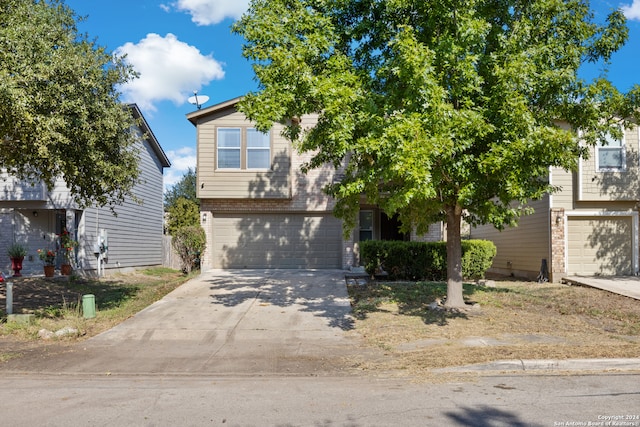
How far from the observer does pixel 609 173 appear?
16047mm

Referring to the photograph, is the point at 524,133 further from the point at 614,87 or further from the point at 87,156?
the point at 87,156

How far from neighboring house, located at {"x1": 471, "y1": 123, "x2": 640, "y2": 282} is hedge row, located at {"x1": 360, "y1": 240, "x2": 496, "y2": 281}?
2.41 m

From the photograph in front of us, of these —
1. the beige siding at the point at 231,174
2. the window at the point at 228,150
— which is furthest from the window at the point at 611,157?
the window at the point at 228,150

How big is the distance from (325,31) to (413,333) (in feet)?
18.9

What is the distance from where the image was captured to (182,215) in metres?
30.0

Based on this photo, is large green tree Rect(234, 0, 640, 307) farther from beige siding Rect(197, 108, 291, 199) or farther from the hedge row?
Result: beige siding Rect(197, 108, 291, 199)

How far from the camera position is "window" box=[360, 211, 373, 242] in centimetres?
1864

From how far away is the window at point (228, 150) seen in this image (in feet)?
56.9

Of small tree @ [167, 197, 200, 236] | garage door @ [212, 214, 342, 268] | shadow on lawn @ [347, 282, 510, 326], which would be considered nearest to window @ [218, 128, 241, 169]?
garage door @ [212, 214, 342, 268]

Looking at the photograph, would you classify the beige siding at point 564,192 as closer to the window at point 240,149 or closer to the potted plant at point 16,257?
the window at point 240,149

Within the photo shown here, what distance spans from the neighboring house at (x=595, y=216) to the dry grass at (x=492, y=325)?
239 centimetres

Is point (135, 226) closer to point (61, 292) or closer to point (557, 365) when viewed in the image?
point (61, 292)

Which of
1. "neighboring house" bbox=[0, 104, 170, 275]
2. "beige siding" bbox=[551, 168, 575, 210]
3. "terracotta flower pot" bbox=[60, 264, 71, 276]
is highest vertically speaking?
"beige siding" bbox=[551, 168, 575, 210]

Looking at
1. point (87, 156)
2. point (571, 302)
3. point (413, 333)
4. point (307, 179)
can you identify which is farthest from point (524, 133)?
point (307, 179)
